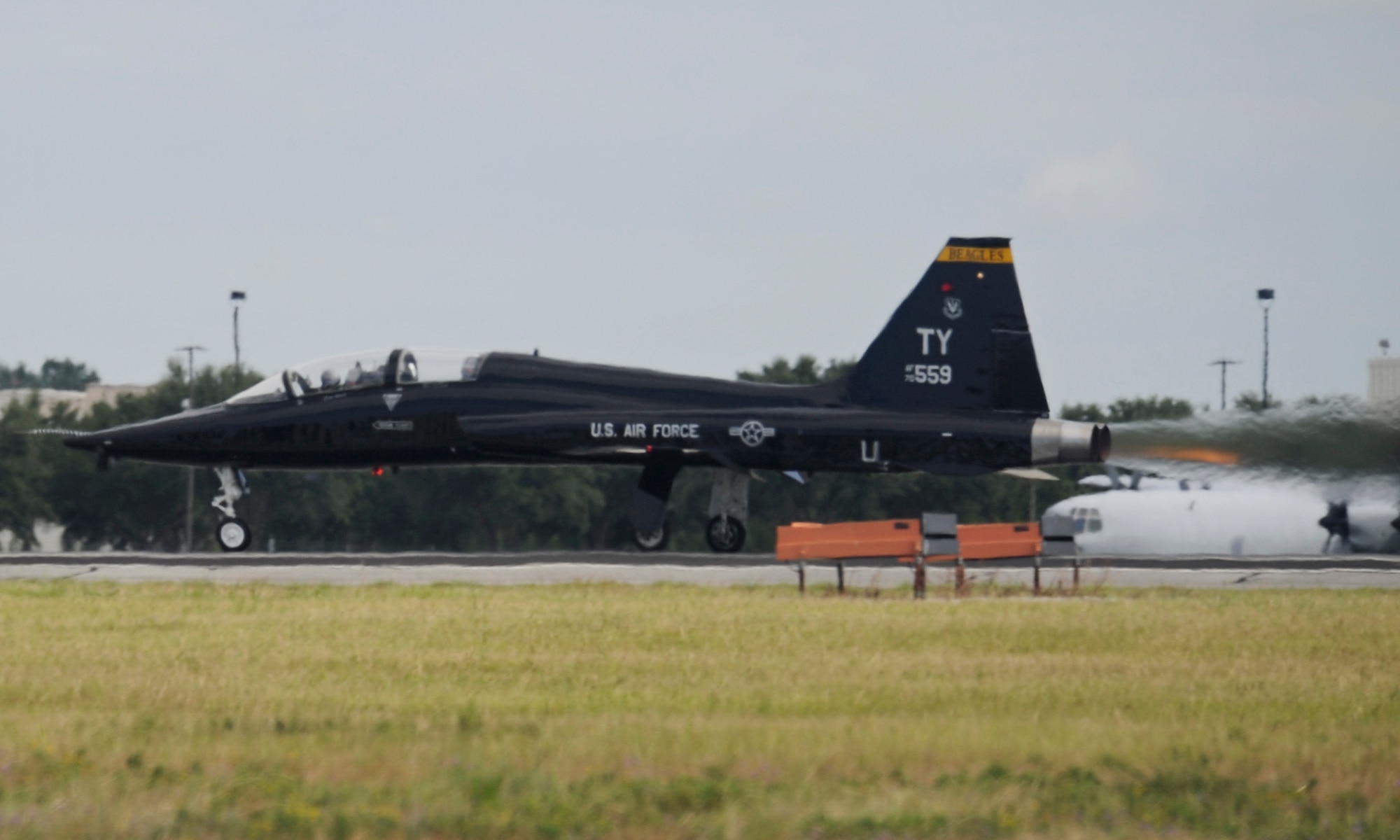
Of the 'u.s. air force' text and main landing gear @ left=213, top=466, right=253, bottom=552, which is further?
main landing gear @ left=213, top=466, right=253, bottom=552

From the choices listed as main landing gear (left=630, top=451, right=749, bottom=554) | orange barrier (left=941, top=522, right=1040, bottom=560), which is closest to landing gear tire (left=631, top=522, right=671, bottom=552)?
main landing gear (left=630, top=451, right=749, bottom=554)

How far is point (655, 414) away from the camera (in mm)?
30516

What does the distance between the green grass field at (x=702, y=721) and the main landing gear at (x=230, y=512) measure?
12.7 meters

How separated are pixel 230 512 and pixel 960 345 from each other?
43.7ft

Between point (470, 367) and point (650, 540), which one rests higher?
Answer: point (470, 367)

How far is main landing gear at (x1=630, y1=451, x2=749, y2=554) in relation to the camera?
102 feet

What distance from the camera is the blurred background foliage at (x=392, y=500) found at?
62000 mm

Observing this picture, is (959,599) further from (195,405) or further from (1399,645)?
(195,405)

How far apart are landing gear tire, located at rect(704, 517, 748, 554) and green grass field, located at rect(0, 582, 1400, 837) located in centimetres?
1259

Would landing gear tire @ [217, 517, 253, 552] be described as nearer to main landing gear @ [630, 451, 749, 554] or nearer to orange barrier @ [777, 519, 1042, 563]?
main landing gear @ [630, 451, 749, 554]

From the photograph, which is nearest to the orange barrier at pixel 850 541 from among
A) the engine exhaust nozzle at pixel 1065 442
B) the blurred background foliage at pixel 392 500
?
the engine exhaust nozzle at pixel 1065 442

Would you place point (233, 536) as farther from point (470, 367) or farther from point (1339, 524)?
point (1339, 524)

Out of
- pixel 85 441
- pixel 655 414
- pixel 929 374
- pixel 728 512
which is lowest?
pixel 728 512

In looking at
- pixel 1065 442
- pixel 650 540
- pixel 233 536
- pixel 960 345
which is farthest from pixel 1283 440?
pixel 233 536
